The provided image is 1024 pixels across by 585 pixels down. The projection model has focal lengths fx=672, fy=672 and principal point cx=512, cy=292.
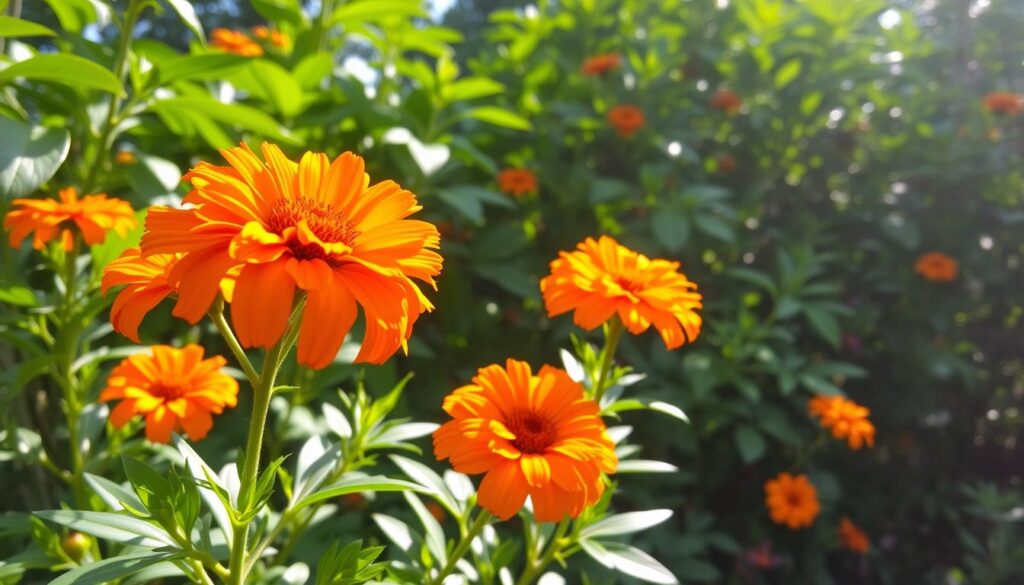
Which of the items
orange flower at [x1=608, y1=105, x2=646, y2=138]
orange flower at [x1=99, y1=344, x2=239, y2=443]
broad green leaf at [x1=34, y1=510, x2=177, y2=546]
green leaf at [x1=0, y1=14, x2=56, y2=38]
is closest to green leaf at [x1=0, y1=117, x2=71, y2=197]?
green leaf at [x1=0, y1=14, x2=56, y2=38]

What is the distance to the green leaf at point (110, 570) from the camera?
21.8 inches

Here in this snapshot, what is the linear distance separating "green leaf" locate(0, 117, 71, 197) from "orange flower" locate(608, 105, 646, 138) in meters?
1.60

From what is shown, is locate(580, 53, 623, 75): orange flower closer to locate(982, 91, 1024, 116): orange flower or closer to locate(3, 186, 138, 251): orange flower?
locate(982, 91, 1024, 116): orange flower

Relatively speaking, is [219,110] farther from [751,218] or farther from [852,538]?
[852,538]

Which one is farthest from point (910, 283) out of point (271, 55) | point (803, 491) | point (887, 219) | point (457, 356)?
point (271, 55)

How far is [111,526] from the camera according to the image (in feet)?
2.03

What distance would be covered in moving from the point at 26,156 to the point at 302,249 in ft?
2.43

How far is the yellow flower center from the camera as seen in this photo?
73cm

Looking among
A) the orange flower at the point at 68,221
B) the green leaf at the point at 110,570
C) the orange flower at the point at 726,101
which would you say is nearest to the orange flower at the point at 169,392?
the orange flower at the point at 68,221

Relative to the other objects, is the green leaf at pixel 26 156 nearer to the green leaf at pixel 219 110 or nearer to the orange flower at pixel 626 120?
the green leaf at pixel 219 110

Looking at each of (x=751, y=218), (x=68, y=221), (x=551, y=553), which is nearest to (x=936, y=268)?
(x=751, y=218)

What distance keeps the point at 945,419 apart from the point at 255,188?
9.69 feet

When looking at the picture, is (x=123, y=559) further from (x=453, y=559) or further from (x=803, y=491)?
(x=803, y=491)

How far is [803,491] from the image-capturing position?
2.10 m
